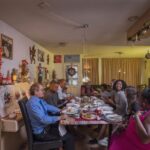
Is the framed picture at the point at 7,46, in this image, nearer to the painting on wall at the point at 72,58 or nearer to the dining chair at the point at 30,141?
the dining chair at the point at 30,141

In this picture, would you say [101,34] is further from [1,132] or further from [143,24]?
[1,132]

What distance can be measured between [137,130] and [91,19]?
8.75 feet

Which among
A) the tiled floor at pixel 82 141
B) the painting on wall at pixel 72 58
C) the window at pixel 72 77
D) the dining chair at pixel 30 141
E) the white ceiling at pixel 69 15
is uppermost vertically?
the white ceiling at pixel 69 15

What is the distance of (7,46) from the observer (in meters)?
4.45

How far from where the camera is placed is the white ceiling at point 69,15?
338 cm

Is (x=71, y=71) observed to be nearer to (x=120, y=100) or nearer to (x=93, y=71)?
(x=93, y=71)

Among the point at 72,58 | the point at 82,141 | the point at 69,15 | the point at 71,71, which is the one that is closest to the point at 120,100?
the point at 82,141

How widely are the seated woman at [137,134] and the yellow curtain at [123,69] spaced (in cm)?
987

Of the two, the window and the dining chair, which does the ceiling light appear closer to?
the dining chair

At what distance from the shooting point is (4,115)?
3762 mm

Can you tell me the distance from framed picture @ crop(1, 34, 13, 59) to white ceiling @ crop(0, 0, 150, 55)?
298 mm

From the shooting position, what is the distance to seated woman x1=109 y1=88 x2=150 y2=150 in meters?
2.03

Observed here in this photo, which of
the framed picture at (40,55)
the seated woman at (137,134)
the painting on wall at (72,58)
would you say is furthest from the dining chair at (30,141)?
the painting on wall at (72,58)

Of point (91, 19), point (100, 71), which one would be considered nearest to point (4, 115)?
point (91, 19)
